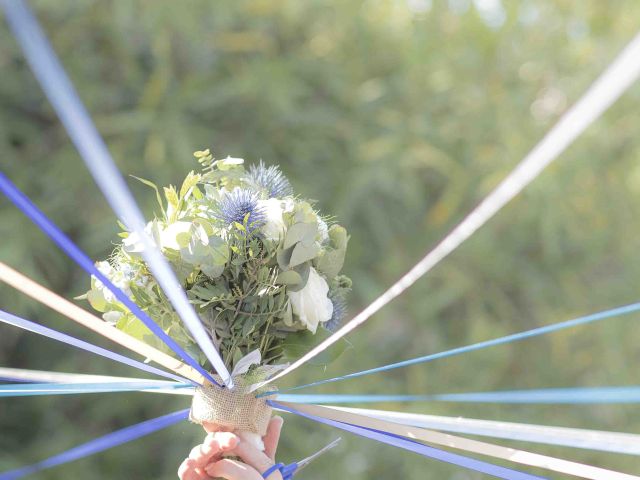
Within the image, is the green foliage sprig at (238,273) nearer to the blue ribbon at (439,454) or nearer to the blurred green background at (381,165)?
the blue ribbon at (439,454)

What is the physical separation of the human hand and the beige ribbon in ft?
0.27

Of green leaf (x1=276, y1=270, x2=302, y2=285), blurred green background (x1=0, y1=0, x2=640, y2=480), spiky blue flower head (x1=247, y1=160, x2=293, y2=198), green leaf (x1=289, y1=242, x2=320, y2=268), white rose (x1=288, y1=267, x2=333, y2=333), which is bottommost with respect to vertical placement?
white rose (x1=288, y1=267, x2=333, y2=333)

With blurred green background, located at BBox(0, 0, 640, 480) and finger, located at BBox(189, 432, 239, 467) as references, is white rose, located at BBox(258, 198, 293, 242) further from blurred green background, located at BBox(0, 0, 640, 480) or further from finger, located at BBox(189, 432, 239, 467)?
blurred green background, located at BBox(0, 0, 640, 480)

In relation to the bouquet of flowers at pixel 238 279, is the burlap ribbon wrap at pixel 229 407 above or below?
below

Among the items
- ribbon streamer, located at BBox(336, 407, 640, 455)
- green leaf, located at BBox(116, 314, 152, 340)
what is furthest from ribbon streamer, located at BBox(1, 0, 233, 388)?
ribbon streamer, located at BBox(336, 407, 640, 455)

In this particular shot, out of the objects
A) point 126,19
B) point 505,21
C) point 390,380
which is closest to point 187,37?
point 126,19

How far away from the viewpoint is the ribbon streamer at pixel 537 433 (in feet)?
2.98

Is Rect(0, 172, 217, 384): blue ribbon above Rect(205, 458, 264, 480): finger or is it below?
above

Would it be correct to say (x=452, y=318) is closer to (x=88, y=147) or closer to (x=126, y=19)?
(x=126, y=19)

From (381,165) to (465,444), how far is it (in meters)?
2.45

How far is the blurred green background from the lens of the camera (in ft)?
11.2

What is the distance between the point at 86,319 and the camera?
3.48ft

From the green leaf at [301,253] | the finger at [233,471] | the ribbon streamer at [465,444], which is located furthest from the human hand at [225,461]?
the green leaf at [301,253]

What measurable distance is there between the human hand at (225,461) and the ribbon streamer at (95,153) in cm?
7
